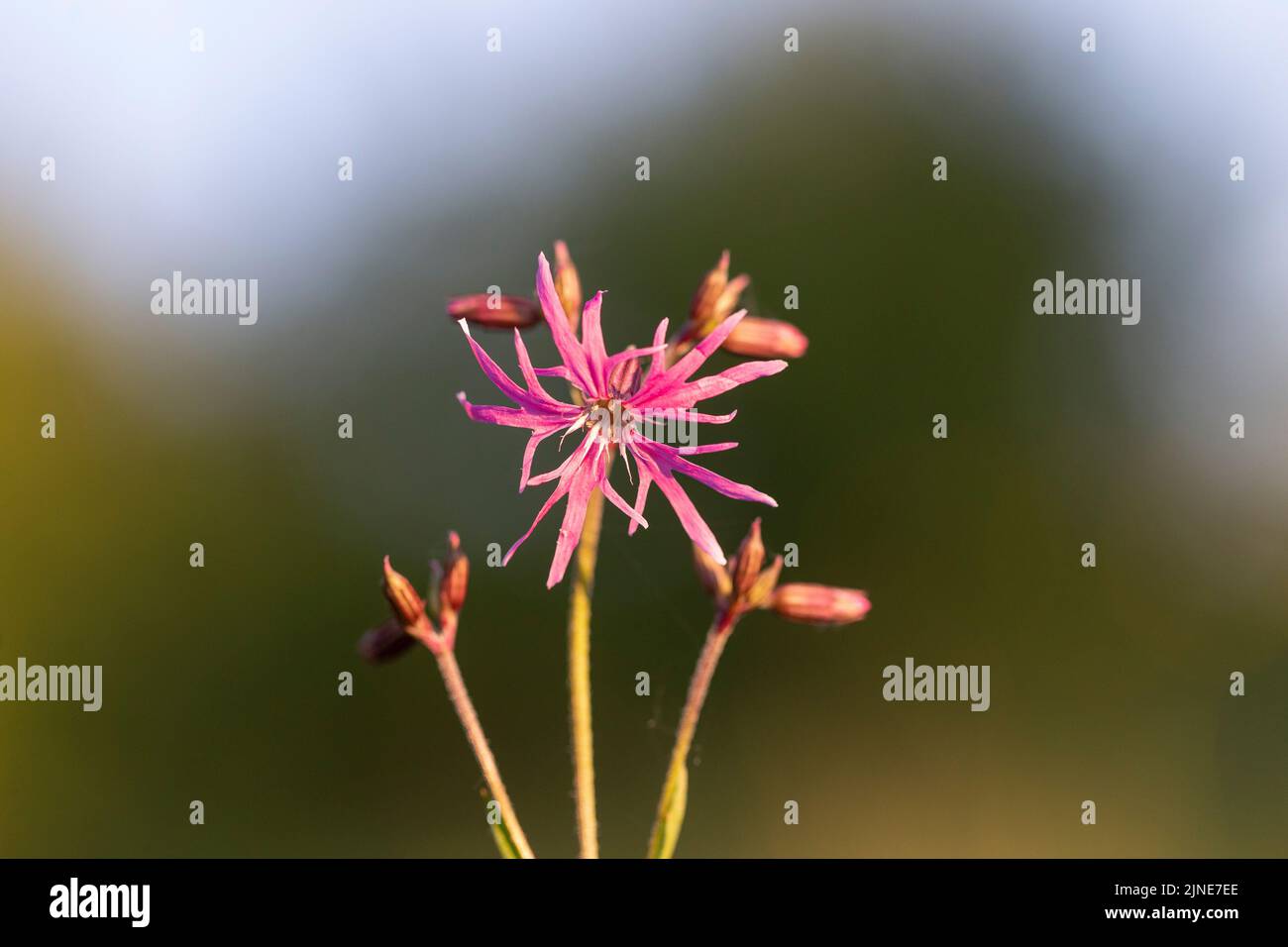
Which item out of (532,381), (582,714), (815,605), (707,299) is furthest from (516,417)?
(815,605)

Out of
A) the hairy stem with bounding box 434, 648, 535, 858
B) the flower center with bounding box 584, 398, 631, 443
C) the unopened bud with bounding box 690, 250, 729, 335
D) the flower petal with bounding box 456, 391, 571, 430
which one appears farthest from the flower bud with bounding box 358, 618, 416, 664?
the unopened bud with bounding box 690, 250, 729, 335

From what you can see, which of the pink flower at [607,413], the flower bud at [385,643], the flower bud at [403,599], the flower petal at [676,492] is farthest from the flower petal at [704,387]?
the flower bud at [385,643]

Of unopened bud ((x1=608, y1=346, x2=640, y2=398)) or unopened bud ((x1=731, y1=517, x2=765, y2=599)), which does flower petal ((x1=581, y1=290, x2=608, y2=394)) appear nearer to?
unopened bud ((x1=608, y1=346, x2=640, y2=398))

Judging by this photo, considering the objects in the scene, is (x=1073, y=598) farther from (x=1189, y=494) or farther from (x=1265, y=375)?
(x=1265, y=375)

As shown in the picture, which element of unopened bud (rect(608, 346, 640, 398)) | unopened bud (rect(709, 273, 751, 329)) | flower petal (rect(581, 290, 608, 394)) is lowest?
unopened bud (rect(608, 346, 640, 398))

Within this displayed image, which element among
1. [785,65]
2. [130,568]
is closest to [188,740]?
[130,568]

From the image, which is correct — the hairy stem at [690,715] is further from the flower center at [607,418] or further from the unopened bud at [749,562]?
the flower center at [607,418]

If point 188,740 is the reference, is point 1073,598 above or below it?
above
